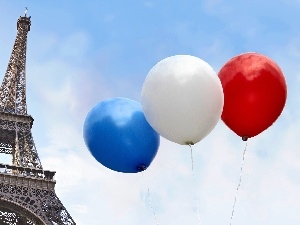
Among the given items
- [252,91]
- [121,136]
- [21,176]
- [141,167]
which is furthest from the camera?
[21,176]

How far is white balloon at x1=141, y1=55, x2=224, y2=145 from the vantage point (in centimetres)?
796

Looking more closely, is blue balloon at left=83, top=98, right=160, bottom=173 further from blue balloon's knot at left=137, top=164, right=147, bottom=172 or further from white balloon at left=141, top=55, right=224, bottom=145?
white balloon at left=141, top=55, right=224, bottom=145

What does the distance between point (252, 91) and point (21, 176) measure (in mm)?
26166

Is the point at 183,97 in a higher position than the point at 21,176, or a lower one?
lower

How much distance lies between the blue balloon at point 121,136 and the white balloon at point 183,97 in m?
0.70

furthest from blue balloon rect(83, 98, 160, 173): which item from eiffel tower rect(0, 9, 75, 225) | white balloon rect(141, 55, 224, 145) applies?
eiffel tower rect(0, 9, 75, 225)

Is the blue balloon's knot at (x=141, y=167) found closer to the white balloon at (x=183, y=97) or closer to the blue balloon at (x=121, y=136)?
the blue balloon at (x=121, y=136)

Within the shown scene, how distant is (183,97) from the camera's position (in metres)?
7.96

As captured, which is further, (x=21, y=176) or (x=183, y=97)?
(x=21, y=176)

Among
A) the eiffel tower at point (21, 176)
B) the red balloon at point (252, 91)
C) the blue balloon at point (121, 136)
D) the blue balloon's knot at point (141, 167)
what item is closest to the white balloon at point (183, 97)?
the red balloon at point (252, 91)

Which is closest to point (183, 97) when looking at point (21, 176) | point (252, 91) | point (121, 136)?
point (252, 91)

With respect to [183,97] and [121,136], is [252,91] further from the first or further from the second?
[121,136]

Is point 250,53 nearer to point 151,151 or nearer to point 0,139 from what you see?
point 151,151

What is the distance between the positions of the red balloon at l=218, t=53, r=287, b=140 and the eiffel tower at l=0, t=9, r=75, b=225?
2319 centimetres
